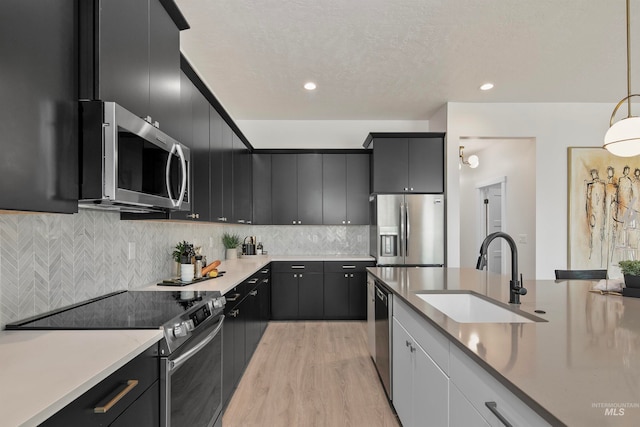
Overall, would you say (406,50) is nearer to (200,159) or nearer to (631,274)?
(200,159)

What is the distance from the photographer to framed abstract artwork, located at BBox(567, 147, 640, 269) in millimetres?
4324

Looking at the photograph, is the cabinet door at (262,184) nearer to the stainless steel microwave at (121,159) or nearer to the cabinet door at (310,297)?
the cabinet door at (310,297)

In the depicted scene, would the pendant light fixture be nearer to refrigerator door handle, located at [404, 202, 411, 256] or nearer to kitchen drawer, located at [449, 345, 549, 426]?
kitchen drawer, located at [449, 345, 549, 426]

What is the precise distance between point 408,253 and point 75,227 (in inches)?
142

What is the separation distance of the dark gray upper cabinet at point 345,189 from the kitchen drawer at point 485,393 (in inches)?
146

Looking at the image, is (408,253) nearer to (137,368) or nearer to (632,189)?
(632,189)

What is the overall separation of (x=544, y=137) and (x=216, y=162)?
4.19m

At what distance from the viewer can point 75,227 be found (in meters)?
1.74

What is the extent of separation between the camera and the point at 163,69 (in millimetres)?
1886

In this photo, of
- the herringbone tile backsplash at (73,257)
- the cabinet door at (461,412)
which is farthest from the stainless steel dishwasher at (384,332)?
the herringbone tile backsplash at (73,257)

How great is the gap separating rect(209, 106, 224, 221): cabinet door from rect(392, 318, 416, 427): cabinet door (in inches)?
72.2

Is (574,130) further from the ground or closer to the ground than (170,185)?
further from the ground

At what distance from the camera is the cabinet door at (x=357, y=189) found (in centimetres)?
496

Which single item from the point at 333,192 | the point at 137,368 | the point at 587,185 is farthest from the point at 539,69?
the point at 137,368
